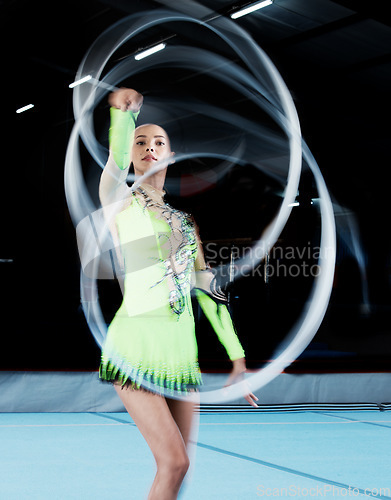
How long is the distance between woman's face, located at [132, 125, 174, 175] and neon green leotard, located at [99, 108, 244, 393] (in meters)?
0.07

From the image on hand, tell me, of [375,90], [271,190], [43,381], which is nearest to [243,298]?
[271,190]

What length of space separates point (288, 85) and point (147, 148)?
8026mm

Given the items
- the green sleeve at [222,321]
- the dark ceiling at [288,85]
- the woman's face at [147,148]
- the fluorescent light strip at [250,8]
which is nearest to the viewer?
the woman's face at [147,148]

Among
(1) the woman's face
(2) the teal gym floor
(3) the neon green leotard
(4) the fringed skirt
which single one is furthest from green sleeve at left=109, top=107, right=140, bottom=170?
(2) the teal gym floor

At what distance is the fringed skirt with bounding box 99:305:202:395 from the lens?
189 cm

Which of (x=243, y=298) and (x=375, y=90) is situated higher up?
(x=375, y=90)

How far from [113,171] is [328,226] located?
2.67 m

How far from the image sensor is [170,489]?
70.8 inches

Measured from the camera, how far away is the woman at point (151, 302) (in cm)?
184

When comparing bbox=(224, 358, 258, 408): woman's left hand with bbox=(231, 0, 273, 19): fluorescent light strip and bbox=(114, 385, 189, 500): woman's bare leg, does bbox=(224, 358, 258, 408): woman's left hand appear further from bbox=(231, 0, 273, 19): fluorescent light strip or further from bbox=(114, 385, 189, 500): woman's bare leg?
bbox=(231, 0, 273, 19): fluorescent light strip

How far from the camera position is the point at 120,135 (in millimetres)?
1938

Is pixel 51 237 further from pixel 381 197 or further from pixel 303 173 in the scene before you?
pixel 303 173

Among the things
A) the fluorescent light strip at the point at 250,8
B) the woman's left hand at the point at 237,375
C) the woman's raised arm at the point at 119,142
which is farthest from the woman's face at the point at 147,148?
the fluorescent light strip at the point at 250,8

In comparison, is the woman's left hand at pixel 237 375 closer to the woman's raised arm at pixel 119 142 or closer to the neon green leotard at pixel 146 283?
the neon green leotard at pixel 146 283
